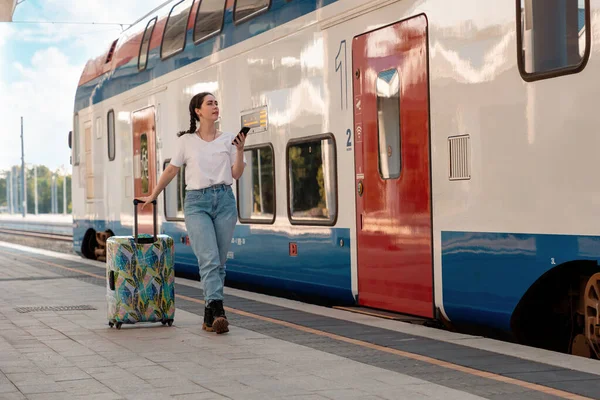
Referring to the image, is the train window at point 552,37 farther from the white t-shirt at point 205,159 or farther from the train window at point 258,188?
the train window at point 258,188

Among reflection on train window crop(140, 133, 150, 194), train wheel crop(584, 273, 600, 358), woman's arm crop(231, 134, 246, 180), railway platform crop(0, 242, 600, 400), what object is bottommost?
railway platform crop(0, 242, 600, 400)

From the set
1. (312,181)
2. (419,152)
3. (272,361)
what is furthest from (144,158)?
(272,361)

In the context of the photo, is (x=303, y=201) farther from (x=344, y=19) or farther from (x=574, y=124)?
(x=574, y=124)

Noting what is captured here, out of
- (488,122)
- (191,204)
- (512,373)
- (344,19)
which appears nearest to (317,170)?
(344,19)

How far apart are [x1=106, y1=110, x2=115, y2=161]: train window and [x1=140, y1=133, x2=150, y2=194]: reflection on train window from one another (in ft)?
5.23

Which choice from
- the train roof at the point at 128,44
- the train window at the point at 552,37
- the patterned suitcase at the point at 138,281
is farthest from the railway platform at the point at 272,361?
the train roof at the point at 128,44

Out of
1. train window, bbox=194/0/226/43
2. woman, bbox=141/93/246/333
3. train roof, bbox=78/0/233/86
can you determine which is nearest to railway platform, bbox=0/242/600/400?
woman, bbox=141/93/246/333

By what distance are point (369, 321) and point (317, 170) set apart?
1998mm

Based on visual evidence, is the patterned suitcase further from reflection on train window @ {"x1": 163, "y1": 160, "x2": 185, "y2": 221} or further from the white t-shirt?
reflection on train window @ {"x1": 163, "y1": 160, "x2": 185, "y2": 221}

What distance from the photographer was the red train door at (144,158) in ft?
49.3

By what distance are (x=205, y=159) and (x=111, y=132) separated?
30.7 feet

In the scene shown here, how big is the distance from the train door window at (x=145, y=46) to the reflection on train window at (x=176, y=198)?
1.87 meters

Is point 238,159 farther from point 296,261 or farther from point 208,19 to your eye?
point 208,19

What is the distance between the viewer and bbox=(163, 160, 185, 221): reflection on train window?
13828 mm
